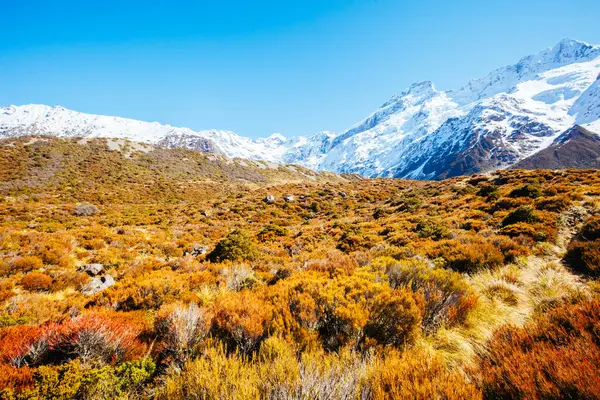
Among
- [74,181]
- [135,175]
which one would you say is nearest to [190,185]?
[135,175]

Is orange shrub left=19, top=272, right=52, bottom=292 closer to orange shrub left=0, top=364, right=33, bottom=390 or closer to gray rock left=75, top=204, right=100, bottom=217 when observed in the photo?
Result: orange shrub left=0, top=364, right=33, bottom=390

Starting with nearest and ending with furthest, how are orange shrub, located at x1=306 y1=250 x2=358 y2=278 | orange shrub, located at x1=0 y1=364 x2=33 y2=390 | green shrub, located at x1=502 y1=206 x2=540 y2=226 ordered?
orange shrub, located at x1=0 y1=364 x2=33 y2=390
orange shrub, located at x1=306 y1=250 x2=358 y2=278
green shrub, located at x1=502 y1=206 x2=540 y2=226

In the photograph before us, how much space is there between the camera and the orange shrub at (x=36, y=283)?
799cm

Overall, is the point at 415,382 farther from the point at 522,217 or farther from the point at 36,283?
the point at 36,283

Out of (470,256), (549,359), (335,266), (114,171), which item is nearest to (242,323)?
(549,359)

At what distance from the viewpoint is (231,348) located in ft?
11.6

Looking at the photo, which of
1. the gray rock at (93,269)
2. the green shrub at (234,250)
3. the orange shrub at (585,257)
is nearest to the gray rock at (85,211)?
the gray rock at (93,269)

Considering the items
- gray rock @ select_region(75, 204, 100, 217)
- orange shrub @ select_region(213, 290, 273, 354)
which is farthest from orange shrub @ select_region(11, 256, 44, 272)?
gray rock @ select_region(75, 204, 100, 217)

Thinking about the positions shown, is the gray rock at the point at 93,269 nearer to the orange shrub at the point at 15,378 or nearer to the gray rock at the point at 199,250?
the gray rock at the point at 199,250

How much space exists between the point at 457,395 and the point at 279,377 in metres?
1.58

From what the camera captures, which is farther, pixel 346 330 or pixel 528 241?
pixel 528 241

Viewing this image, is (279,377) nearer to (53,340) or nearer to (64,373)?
(64,373)

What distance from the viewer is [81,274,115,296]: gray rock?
7844 millimetres

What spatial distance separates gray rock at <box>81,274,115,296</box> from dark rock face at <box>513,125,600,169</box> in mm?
210257
